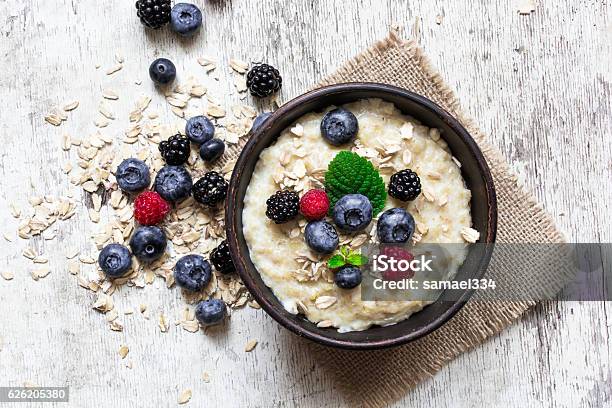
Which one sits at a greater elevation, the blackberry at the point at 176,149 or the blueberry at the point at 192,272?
the blackberry at the point at 176,149

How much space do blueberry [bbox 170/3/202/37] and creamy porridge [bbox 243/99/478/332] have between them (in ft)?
1.86

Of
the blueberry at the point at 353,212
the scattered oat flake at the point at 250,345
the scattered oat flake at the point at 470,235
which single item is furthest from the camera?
the scattered oat flake at the point at 250,345

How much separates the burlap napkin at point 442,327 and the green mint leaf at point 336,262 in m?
0.48

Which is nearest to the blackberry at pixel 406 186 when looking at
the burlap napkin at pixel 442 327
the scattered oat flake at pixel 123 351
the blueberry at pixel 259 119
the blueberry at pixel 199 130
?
the burlap napkin at pixel 442 327

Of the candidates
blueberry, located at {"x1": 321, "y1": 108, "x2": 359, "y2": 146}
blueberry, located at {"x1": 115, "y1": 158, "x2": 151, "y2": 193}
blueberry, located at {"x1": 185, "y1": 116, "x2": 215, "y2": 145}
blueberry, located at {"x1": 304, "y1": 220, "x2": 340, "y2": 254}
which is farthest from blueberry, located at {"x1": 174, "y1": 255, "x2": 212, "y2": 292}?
blueberry, located at {"x1": 321, "y1": 108, "x2": 359, "y2": 146}

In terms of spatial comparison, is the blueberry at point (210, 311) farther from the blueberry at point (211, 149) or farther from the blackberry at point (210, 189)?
the blueberry at point (211, 149)

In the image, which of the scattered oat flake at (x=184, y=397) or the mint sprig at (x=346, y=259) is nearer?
the mint sprig at (x=346, y=259)

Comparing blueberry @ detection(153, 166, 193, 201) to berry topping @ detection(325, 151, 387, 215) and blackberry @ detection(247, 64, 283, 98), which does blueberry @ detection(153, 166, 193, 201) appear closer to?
blackberry @ detection(247, 64, 283, 98)

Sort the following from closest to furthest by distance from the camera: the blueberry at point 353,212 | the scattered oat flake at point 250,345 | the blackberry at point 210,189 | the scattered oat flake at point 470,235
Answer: the blueberry at point 353,212 < the scattered oat flake at point 470,235 < the blackberry at point 210,189 < the scattered oat flake at point 250,345

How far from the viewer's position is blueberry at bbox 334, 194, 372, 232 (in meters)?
2.06

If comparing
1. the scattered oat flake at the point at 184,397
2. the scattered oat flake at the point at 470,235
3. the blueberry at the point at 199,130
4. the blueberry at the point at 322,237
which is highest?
the blueberry at the point at 199,130

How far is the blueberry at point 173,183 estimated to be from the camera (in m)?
2.47

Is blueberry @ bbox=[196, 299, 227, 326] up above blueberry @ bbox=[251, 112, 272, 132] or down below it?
below

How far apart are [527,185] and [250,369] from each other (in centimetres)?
111
